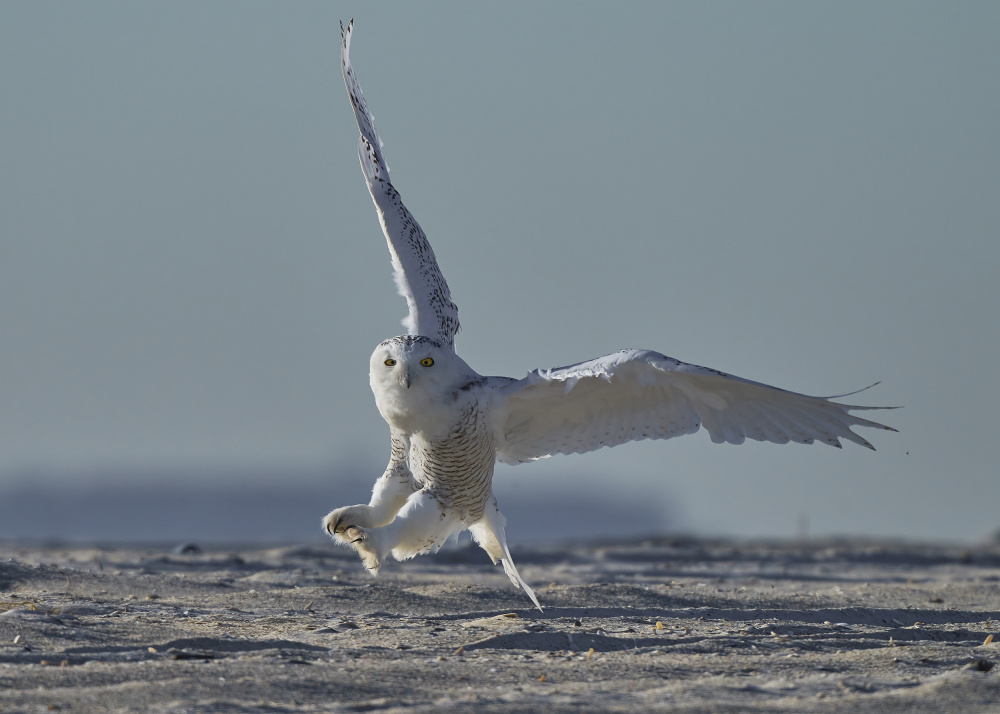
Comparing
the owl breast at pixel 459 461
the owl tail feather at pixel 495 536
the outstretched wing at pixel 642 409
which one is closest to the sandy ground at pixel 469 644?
the owl tail feather at pixel 495 536

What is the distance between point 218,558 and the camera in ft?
38.1

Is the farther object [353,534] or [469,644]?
[353,534]

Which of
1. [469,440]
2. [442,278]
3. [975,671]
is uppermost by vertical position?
[442,278]

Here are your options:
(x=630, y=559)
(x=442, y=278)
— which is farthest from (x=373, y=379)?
(x=630, y=559)

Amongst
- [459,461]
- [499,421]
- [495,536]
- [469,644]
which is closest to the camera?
[469,644]

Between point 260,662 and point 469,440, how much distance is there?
2.07 metres

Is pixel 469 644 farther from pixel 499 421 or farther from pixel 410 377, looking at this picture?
pixel 499 421

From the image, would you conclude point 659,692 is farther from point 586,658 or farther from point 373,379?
point 373,379

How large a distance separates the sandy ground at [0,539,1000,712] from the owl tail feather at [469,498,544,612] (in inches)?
11.1

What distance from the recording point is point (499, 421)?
23.3 ft

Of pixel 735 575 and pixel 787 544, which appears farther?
pixel 787 544

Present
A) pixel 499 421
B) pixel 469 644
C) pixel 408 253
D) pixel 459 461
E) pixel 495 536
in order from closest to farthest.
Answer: pixel 469 644
pixel 459 461
pixel 499 421
pixel 495 536
pixel 408 253

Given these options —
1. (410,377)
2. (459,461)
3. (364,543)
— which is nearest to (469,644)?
(364,543)

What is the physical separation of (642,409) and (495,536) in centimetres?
133
